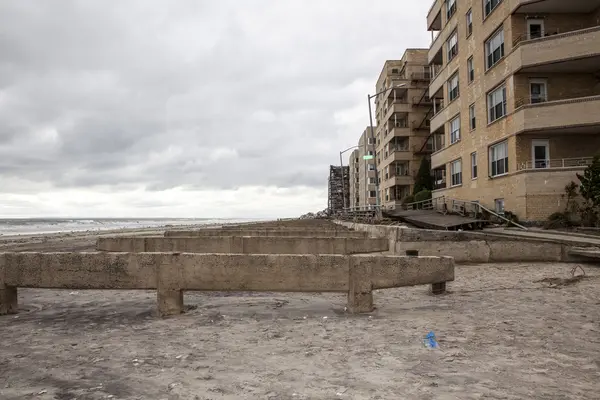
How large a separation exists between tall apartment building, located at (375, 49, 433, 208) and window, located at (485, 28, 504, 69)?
82.6ft

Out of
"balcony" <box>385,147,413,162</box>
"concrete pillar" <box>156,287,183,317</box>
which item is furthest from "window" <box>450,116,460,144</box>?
"concrete pillar" <box>156,287,183,317</box>

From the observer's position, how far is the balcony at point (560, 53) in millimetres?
21109

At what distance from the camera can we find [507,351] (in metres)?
4.22

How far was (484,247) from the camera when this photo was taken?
1189 centimetres

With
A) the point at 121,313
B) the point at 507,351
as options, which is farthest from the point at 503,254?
the point at 121,313

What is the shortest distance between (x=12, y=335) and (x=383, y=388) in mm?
4610

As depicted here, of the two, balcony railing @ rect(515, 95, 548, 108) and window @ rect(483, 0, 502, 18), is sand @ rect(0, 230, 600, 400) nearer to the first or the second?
balcony railing @ rect(515, 95, 548, 108)

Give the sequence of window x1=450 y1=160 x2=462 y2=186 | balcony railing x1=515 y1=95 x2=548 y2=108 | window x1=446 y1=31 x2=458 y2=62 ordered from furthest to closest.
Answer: window x1=446 y1=31 x2=458 y2=62 → window x1=450 y1=160 x2=462 y2=186 → balcony railing x1=515 y1=95 x2=548 y2=108

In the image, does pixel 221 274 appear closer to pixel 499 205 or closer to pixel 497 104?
pixel 499 205

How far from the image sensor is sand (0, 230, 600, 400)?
11.2ft

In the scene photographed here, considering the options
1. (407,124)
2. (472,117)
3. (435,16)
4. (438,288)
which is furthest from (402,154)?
(438,288)

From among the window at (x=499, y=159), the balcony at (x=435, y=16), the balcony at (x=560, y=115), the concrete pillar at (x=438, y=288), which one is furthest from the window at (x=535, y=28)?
the concrete pillar at (x=438, y=288)

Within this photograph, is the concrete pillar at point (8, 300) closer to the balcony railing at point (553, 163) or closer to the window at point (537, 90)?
the balcony railing at point (553, 163)

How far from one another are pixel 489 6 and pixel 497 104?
6.93m
